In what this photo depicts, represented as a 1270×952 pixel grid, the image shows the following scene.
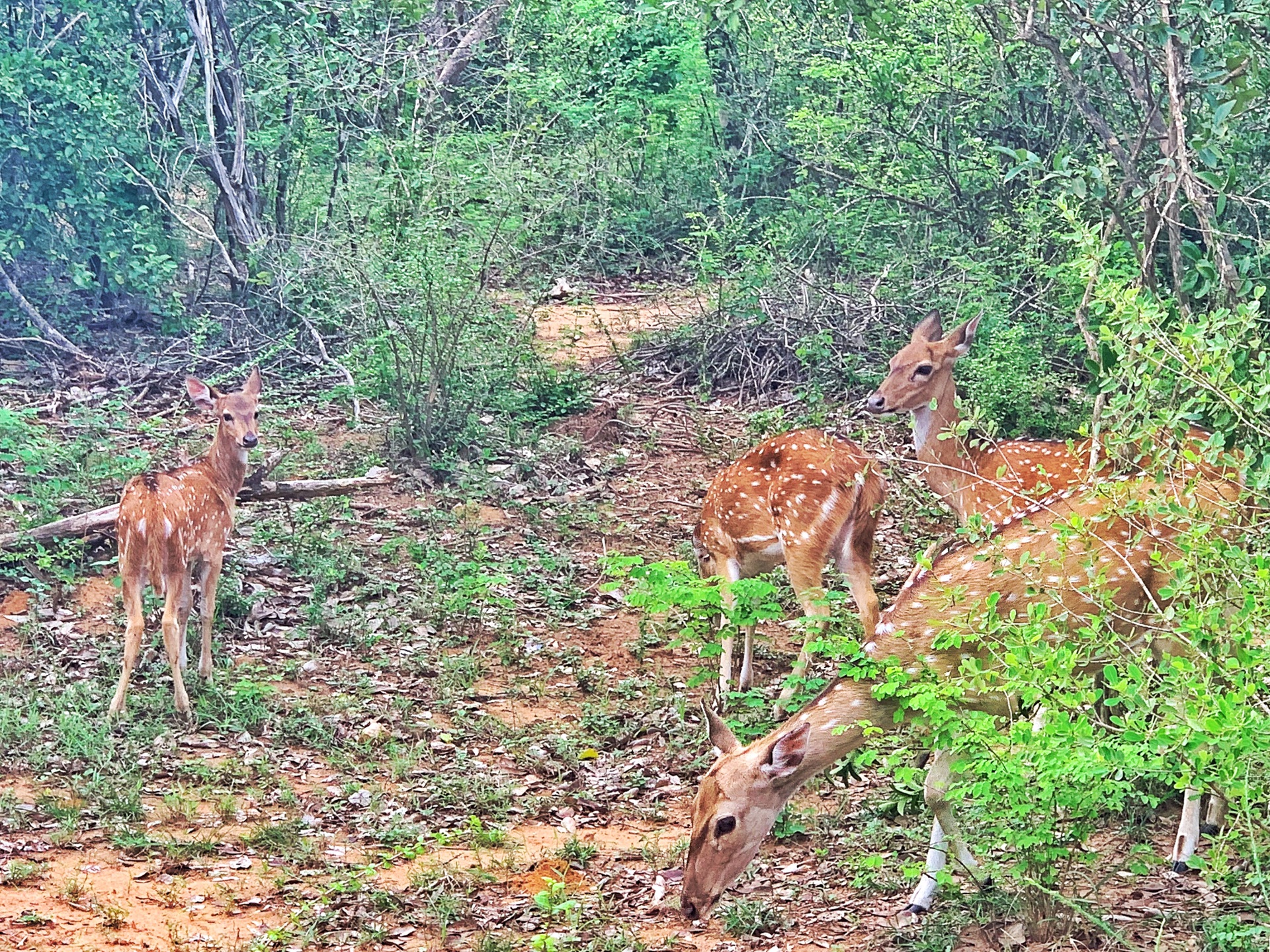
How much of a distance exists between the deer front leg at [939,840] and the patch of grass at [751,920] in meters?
0.51

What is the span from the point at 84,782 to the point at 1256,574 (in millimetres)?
5416

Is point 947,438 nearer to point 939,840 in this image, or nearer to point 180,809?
point 939,840

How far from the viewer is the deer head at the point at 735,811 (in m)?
5.67

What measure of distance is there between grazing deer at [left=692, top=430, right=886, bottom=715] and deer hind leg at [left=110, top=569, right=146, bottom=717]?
3.18 metres

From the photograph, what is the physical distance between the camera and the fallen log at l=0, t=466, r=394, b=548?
9.55 metres

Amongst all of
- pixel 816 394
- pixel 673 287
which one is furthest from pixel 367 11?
pixel 816 394

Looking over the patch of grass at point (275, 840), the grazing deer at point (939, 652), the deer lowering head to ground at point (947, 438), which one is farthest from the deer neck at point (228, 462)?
the grazing deer at point (939, 652)

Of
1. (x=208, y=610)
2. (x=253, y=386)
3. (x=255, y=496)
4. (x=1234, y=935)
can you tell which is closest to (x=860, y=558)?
(x=1234, y=935)

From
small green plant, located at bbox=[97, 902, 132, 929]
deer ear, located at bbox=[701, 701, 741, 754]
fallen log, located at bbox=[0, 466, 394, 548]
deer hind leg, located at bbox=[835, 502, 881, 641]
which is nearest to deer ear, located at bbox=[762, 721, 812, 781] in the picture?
deer ear, located at bbox=[701, 701, 741, 754]

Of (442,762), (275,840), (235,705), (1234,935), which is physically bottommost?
(442,762)

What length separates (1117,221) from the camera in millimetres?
8398

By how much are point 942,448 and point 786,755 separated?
3.79 metres

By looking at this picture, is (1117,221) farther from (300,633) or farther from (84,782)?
(84,782)

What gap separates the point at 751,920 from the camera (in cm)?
594
